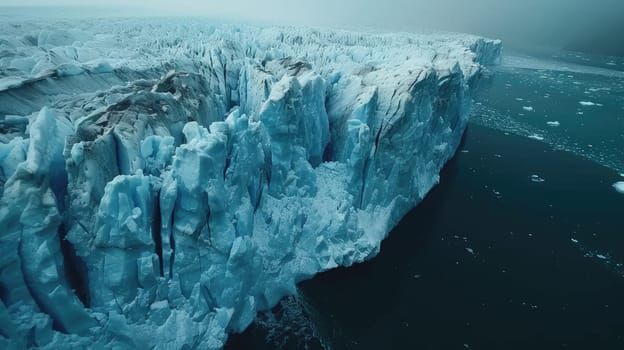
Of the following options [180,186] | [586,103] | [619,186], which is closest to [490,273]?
[180,186]

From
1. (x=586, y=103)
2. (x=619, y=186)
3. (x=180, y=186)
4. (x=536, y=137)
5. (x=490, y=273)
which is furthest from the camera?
(x=586, y=103)

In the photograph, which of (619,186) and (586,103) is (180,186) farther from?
(586,103)

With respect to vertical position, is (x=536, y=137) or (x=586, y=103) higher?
(x=586, y=103)

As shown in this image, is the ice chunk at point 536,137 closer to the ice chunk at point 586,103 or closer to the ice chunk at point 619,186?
the ice chunk at point 619,186

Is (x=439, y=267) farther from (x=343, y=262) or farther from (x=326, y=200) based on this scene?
(x=326, y=200)

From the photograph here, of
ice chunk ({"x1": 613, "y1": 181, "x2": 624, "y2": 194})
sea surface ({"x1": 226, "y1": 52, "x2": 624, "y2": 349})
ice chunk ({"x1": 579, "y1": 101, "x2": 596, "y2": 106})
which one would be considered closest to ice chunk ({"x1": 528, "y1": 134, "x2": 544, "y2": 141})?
sea surface ({"x1": 226, "y1": 52, "x2": 624, "y2": 349})
